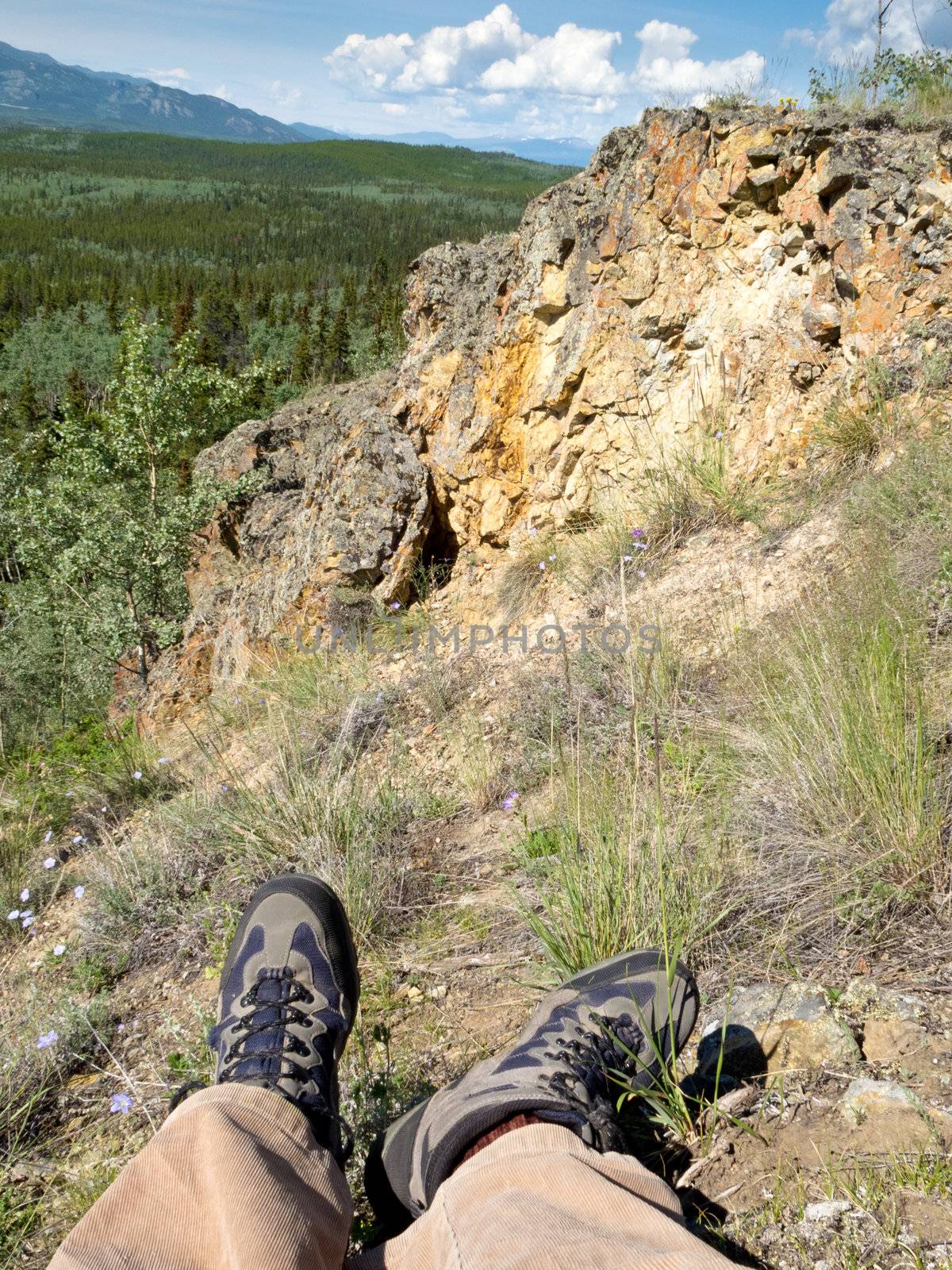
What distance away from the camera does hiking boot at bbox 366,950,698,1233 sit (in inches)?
52.7

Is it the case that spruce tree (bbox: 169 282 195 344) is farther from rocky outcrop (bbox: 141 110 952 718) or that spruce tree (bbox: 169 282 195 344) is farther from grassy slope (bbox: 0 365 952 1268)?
grassy slope (bbox: 0 365 952 1268)

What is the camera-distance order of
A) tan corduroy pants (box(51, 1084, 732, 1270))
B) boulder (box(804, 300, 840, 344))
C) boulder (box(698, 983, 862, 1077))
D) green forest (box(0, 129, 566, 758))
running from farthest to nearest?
green forest (box(0, 129, 566, 758)) < boulder (box(804, 300, 840, 344)) < boulder (box(698, 983, 862, 1077)) < tan corduroy pants (box(51, 1084, 732, 1270))

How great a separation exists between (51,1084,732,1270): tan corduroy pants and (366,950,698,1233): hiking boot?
0.19 feet

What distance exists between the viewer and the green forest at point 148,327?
12773 mm

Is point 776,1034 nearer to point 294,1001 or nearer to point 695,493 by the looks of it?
point 294,1001

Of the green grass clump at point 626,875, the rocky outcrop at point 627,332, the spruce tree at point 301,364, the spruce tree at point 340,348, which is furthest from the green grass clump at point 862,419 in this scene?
the spruce tree at point 340,348

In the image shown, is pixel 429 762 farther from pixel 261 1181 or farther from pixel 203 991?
pixel 261 1181

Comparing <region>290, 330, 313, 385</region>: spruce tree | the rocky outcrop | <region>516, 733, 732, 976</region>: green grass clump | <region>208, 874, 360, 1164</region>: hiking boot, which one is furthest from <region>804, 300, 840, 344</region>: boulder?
<region>290, 330, 313, 385</region>: spruce tree

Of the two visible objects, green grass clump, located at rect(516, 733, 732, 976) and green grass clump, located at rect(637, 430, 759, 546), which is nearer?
green grass clump, located at rect(516, 733, 732, 976)

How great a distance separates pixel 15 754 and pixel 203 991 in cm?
380

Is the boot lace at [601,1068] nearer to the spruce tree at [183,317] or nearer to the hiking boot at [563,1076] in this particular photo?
the hiking boot at [563,1076]

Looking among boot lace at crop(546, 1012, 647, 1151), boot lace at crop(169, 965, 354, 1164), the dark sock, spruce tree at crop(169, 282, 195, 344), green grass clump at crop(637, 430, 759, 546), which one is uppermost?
spruce tree at crop(169, 282, 195, 344)

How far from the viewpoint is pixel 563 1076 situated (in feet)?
4.63

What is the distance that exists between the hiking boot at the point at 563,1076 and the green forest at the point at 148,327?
4.68 m
